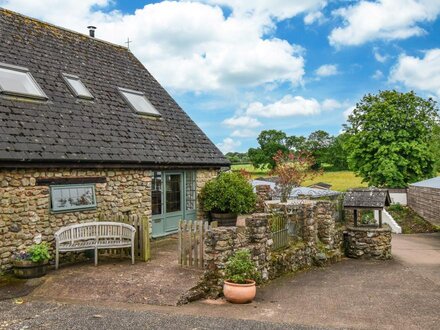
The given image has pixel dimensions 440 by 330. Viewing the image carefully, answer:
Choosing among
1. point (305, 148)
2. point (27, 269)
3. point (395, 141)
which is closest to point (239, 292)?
point (27, 269)

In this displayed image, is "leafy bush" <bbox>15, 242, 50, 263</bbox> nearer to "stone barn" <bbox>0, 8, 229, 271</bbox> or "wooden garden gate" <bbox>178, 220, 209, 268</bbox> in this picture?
"stone barn" <bbox>0, 8, 229, 271</bbox>

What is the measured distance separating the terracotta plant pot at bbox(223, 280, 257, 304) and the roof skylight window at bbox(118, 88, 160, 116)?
8.50 m

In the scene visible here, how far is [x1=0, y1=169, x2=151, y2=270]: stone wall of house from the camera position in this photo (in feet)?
31.7

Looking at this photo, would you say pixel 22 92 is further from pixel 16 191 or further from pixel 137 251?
pixel 137 251

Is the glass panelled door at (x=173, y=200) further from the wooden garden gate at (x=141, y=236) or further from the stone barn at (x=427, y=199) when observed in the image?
the stone barn at (x=427, y=199)

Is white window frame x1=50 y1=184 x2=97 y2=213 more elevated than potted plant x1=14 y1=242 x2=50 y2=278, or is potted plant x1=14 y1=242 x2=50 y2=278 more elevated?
white window frame x1=50 y1=184 x2=97 y2=213

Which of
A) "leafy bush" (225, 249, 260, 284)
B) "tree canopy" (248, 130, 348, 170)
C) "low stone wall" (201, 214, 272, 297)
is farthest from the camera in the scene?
"tree canopy" (248, 130, 348, 170)

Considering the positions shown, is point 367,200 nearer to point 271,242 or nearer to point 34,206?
point 271,242

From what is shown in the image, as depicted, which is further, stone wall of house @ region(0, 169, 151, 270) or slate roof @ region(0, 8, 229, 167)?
slate roof @ region(0, 8, 229, 167)

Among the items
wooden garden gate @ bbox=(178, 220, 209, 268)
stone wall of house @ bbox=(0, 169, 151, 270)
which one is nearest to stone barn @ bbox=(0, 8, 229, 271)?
stone wall of house @ bbox=(0, 169, 151, 270)

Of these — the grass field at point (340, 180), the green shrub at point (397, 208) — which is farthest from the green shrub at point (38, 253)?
the grass field at point (340, 180)

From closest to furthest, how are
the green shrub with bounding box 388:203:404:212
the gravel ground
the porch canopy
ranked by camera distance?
the gravel ground → the porch canopy → the green shrub with bounding box 388:203:404:212

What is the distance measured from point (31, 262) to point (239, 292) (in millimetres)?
→ 4675

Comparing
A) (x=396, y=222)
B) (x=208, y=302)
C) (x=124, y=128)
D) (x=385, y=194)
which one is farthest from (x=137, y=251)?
(x=396, y=222)
